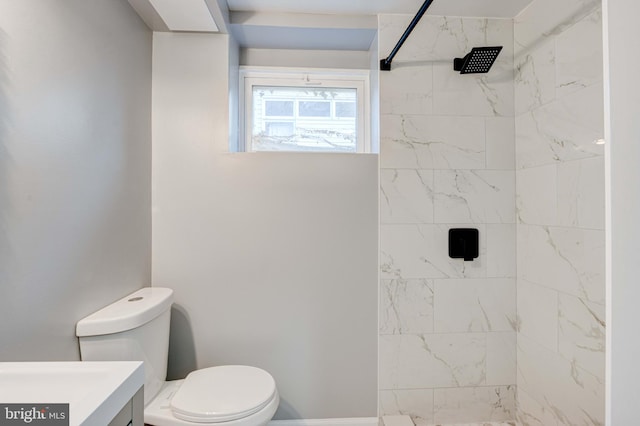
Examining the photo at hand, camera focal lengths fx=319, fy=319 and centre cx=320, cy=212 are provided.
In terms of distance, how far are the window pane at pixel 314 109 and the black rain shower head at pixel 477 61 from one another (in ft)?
2.44

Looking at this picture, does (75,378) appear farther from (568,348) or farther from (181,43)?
(568,348)

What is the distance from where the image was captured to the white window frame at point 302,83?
6.39 ft

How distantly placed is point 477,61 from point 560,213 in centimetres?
83

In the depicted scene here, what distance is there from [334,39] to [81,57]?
1.25 metres

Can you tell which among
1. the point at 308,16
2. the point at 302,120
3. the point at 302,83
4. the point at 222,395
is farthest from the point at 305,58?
the point at 222,395

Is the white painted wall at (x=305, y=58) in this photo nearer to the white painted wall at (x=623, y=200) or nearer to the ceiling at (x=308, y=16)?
the ceiling at (x=308, y=16)

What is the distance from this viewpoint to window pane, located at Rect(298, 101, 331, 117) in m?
1.97

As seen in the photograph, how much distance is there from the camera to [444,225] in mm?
1719

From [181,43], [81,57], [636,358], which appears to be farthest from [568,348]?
[181,43]

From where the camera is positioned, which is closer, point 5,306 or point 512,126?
point 5,306

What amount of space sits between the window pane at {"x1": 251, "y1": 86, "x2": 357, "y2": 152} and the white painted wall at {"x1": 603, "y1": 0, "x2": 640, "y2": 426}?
1.44 m

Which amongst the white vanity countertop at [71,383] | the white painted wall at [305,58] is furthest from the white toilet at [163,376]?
the white painted wall at [305,58]

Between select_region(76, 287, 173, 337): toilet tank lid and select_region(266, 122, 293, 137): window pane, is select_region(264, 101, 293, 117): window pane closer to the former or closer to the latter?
select_region(266, 122, 293, 137): window pane

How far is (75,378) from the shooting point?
2.21 ft
